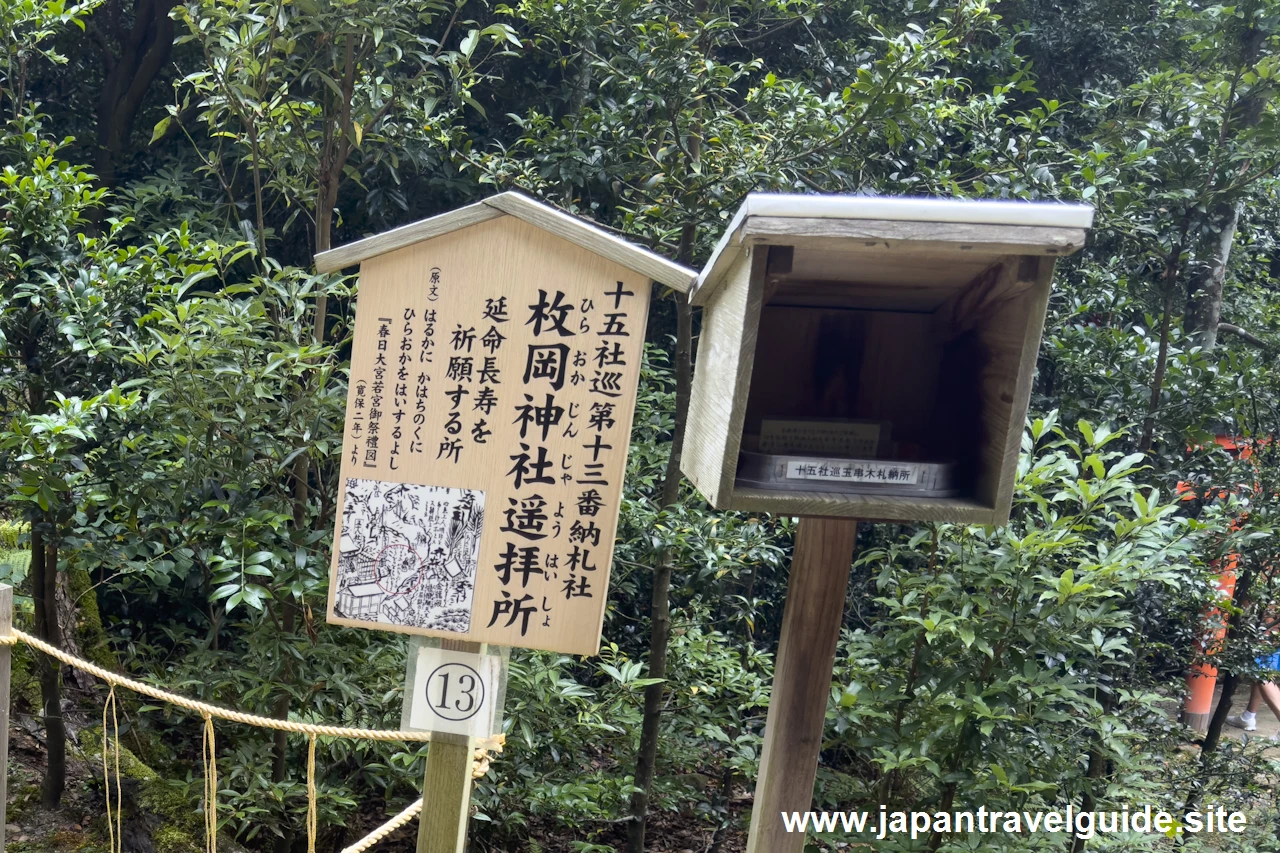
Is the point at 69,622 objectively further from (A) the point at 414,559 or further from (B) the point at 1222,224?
(B) the point at 1222,224

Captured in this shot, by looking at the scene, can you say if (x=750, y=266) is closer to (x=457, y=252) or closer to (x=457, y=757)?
(x=457, y=252)

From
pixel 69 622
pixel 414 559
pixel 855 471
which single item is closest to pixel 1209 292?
pixel 855 471

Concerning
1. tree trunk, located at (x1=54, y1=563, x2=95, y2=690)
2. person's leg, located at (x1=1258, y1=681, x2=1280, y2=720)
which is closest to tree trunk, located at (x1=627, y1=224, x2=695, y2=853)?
tree trunk, located at (x1=54, y1=563, x2=95, y2=690)

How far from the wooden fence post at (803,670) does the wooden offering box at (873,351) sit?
0.22m

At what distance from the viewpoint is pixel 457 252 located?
178 cm

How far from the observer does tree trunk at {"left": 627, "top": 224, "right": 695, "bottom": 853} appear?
120 inches

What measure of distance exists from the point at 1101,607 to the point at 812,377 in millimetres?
1002

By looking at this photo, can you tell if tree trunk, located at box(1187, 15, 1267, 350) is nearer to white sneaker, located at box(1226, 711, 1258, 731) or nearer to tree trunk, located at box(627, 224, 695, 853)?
tree trunk, located at box(627, 224, 695, 853)

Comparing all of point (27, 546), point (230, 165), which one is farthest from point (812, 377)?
point (230, 165)

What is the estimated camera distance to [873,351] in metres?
2.22

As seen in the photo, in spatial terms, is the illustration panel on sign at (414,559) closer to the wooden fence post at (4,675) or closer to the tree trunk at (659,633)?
the wooden fence post at (4,675)

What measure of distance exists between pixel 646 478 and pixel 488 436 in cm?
150

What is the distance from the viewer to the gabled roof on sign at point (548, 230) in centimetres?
172

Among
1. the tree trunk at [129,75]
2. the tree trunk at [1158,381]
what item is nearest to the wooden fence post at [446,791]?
the tree trunk at [1158,381]
